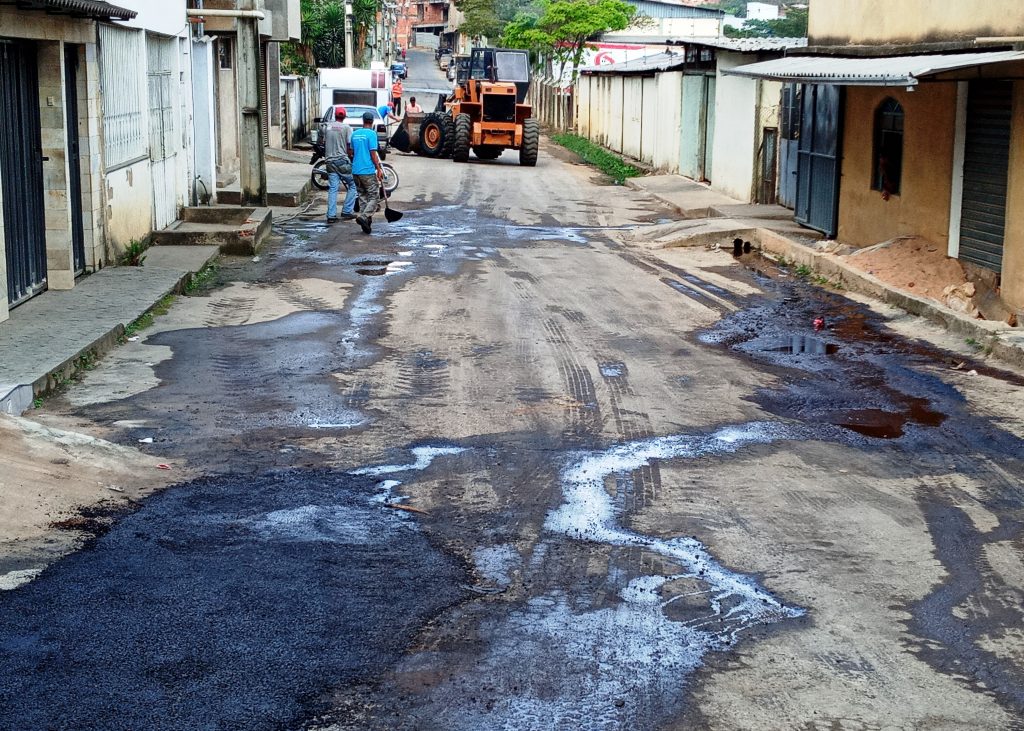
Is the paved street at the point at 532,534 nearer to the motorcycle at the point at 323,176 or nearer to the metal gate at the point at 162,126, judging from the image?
the metal gate at the point at 162,126

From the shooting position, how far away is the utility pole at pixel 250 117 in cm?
2059

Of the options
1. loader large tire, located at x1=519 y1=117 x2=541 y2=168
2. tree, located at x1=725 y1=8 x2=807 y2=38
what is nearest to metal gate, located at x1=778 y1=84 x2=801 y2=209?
loader large tire, located at x1=519 y1=117 x2=541 y2=168

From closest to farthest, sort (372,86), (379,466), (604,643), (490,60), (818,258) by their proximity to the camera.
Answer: (604,643) < (379,466) < (818,258) < (490,60) < (372,86)

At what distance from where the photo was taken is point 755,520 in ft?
21.6

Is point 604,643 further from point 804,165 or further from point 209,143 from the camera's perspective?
point 209,143

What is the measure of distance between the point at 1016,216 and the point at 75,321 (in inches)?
347

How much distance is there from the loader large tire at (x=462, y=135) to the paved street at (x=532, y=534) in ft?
74.4

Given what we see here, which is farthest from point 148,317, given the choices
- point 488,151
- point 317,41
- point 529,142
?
point 317,41

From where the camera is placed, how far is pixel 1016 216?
1240 cm

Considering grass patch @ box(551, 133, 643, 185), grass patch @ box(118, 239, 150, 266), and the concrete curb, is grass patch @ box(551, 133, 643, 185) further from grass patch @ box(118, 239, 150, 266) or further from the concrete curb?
grass patch @ box(118, 239, 150, 266)

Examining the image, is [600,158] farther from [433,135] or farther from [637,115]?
[433,135]

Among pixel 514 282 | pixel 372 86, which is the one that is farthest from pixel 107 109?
pixel 372 86

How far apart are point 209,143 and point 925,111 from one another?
11327 mm

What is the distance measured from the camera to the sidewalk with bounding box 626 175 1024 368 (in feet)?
37.9
